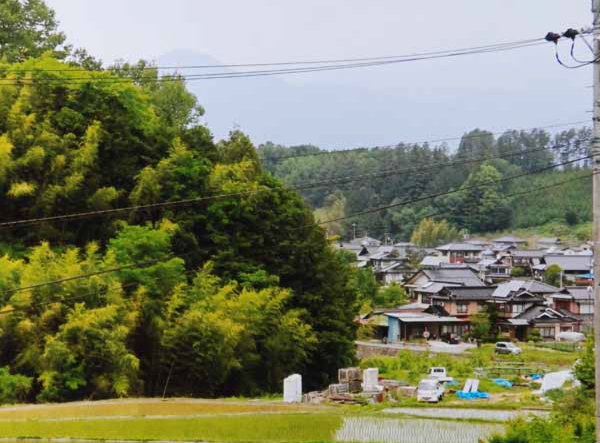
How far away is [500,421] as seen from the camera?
13.1m

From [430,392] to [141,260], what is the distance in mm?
7078

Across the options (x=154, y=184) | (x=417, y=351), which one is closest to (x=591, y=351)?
(x=154, y=184)

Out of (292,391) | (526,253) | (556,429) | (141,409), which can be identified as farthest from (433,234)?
(556,429)

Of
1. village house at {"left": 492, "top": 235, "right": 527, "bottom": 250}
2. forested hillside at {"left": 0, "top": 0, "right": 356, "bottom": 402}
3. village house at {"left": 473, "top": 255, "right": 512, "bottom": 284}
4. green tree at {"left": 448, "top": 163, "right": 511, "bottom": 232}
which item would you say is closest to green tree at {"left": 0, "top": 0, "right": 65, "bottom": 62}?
forested hillside at {"left": 0, "top": 0, "right": 356, "bottom": 402}

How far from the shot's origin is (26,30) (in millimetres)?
28969

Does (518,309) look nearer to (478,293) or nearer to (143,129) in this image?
(478,293)

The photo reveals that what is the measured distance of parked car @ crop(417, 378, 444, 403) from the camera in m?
16.9

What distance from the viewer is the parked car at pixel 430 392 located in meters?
16.9

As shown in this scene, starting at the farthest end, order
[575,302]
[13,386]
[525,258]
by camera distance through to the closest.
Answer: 1. [525,258]
2. [575,302]
3. [13,386]

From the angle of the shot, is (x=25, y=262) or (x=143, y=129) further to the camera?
(x=143, y=129)

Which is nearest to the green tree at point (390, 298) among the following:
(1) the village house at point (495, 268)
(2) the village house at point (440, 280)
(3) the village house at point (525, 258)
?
(2) the village house at point (440, 280)

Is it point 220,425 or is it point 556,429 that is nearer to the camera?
point 556,429

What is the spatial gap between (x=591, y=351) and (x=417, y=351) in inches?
686

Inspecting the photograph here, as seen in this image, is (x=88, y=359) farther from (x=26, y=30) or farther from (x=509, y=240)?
(x=509, y=240)
